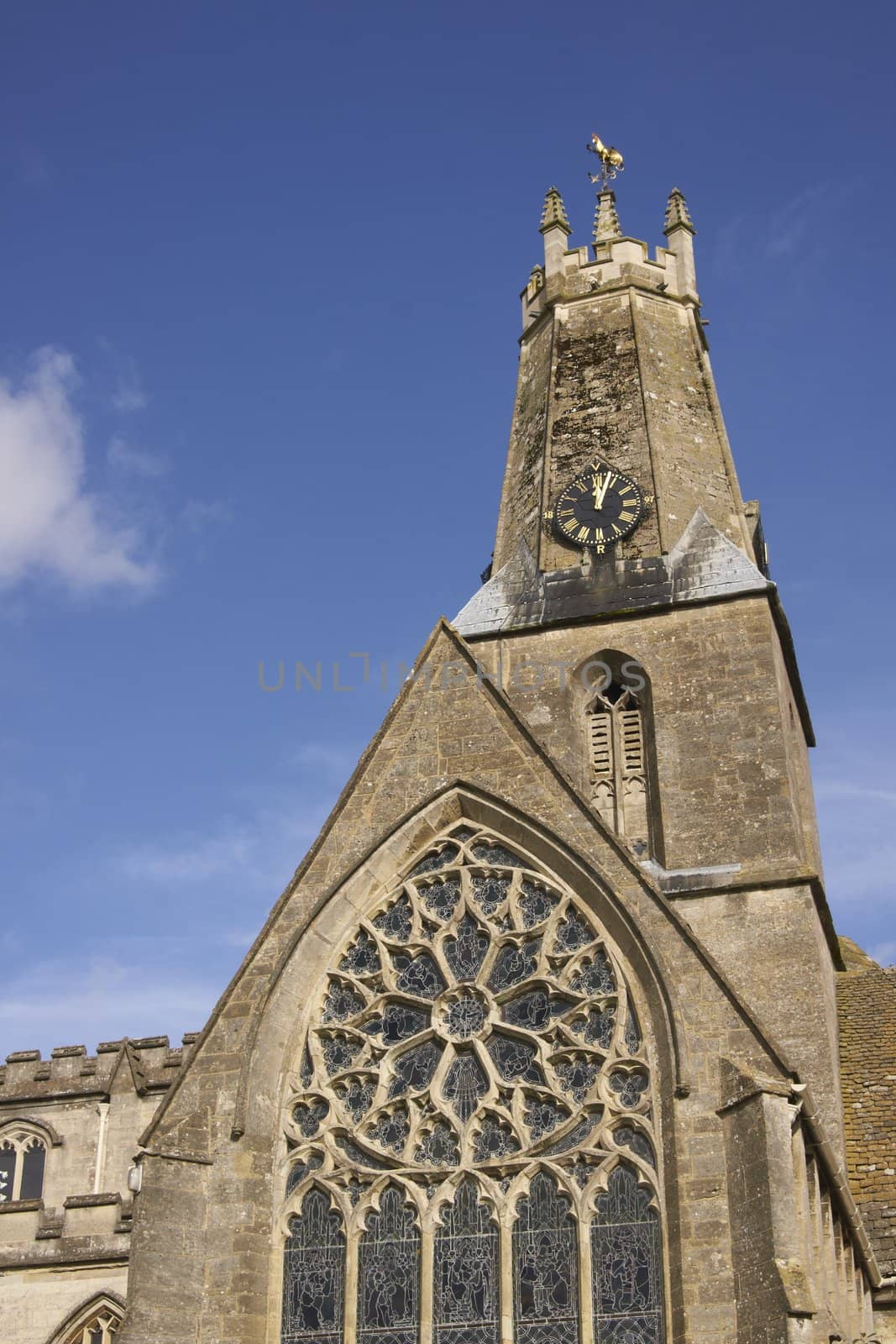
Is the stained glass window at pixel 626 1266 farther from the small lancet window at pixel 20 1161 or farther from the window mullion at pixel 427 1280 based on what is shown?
the small lancet window at pixel 20 1161

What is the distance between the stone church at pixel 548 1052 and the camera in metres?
17.4

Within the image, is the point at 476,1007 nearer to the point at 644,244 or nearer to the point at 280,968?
the point at 280,968

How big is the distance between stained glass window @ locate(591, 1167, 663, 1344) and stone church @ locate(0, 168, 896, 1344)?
0.09 feet

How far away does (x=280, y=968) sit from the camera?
1956cm

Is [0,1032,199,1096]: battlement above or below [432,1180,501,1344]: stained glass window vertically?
above

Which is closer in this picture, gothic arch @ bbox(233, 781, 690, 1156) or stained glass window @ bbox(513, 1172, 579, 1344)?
stained glass window @ bbox(513, 1172, 579, 1344)

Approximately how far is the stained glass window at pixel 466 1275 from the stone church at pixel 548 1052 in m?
0.03

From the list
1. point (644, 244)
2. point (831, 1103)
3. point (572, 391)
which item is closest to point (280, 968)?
point (831, 1103)

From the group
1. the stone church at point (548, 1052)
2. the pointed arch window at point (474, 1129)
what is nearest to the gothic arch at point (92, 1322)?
the stone church at point (548, 1052)

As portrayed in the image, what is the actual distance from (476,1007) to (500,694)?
11.9 ft

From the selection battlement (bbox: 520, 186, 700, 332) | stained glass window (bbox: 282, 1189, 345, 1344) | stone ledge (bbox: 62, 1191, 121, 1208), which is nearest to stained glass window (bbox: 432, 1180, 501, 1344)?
stained glass window (bbox: 282, 1189, 345, 1344)

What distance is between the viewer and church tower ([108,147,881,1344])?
17234 millimetres

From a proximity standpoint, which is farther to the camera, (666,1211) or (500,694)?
(500,694)

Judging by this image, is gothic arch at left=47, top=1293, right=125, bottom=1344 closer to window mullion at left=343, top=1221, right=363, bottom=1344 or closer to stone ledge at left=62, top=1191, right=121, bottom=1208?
stone ledge at left=62, top=1191, right=121, bottom=1208
